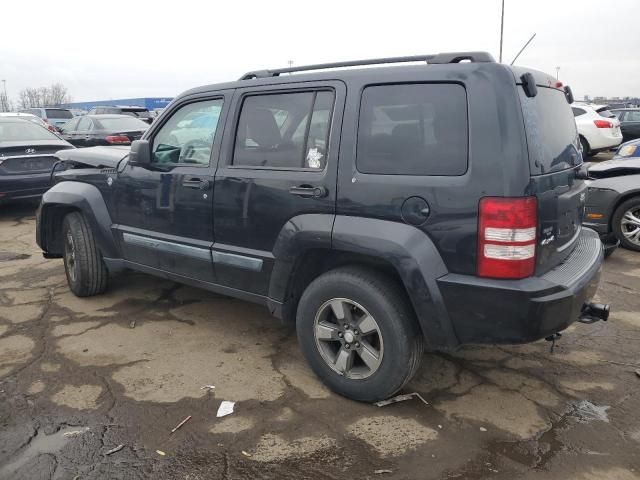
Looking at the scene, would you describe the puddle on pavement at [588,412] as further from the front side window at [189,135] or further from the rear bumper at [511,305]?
the front side window at [189,135]

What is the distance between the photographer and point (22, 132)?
8.59m

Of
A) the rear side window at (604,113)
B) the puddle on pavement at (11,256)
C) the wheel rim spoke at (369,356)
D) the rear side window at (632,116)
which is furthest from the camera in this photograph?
the rear side window at (632,116)

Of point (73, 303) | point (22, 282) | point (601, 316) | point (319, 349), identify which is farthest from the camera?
point (22, 282)

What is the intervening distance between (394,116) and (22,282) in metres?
4.40

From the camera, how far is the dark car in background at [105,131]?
1225 centimetres

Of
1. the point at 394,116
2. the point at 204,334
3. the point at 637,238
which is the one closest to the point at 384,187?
the point at 394,116

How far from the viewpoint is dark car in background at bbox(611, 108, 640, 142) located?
15.9 meters

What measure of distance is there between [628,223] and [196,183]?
5.19m

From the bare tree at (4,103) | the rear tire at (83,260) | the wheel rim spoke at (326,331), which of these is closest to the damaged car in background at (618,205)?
the wheel rim spoke at (326,331)

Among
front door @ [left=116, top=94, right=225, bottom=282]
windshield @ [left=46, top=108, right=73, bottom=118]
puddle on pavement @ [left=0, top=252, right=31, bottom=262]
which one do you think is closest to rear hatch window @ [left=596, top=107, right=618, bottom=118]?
front door @ [left=116, top=94, right=225, bottom=282]

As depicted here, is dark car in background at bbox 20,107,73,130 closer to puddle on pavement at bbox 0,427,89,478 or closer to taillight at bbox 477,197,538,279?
puddle on pavement at bbox 0,427,89,478

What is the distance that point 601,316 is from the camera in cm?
295

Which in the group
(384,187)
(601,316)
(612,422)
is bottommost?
(612,422)

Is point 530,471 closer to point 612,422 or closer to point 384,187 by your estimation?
point 612,422
